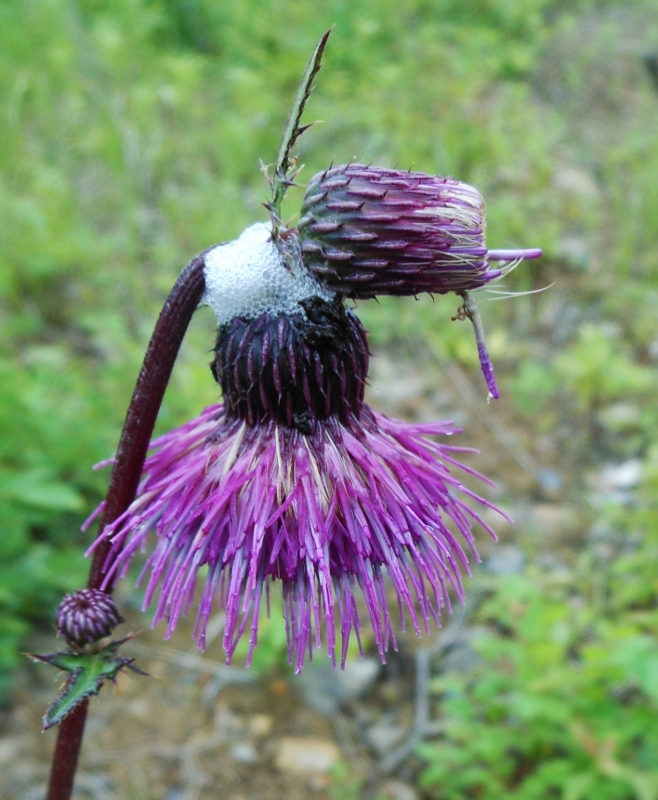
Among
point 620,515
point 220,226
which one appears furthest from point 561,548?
point 220,226

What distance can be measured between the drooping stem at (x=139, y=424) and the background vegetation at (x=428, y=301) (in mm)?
1065

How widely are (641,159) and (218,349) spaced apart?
601cm

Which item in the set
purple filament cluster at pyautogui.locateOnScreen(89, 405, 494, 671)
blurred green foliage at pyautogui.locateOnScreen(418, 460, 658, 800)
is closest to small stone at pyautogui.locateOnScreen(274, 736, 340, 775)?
blurred green foliage at pyautogui.locateOnScreen(418, 460, 658, 800)

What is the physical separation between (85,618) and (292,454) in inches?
19.7

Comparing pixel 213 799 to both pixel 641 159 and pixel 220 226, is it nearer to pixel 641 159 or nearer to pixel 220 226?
pixel 220 226

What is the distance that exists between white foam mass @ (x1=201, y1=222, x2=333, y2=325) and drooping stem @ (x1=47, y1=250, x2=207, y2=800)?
0.03 metres

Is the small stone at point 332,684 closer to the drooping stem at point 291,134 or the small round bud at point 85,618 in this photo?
the small round bud at point 85,618

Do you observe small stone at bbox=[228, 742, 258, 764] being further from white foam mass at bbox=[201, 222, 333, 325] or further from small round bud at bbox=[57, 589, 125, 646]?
white foam mass at bbox=[201, 222, 333, 325]

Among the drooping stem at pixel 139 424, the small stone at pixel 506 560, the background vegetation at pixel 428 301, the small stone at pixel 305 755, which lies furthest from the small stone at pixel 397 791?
the drooping stem at pixel 139 424

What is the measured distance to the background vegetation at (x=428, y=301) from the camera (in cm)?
277

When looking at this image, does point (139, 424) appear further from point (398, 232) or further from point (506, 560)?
point (506, 560)

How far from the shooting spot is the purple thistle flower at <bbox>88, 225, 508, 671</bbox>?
1303 millimetres

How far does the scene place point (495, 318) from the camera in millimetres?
5211

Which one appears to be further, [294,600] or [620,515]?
[620,515]
